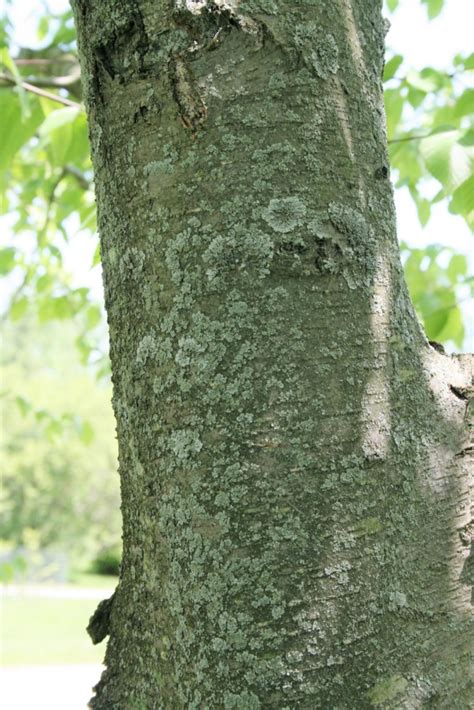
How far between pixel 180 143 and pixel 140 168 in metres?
0.07

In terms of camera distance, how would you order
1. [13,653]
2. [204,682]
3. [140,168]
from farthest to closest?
[13,653]
[140,168]
[204,682]

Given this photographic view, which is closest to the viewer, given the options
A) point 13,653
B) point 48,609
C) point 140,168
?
point 140,168

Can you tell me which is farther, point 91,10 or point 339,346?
point 91,10

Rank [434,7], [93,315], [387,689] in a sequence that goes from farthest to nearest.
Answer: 1. [93,315]
2. [434,7]
3. [387,689]

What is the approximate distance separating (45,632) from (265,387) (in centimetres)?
1587

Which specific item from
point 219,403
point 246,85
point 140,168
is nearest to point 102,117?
point 140,168

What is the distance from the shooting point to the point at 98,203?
3.73 feet

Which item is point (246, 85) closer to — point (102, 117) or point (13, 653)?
point (102, 117)

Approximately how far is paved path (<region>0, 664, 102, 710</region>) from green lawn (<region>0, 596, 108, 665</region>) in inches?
26.5

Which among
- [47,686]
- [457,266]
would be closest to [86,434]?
[457,266]

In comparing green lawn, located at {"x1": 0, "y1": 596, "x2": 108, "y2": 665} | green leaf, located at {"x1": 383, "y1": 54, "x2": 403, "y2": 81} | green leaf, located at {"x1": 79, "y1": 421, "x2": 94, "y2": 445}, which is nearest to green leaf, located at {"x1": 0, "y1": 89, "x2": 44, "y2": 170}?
green leaf, located at {"x1": 383, "y1": 54, "x2": 403, "y2": 81}

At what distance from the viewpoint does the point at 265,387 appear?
0.96 m

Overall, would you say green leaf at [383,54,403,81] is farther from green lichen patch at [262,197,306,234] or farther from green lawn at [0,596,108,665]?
green lawn at [0,596,108,665]

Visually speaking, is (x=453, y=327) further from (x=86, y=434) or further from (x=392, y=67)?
(x=86, y=434)
